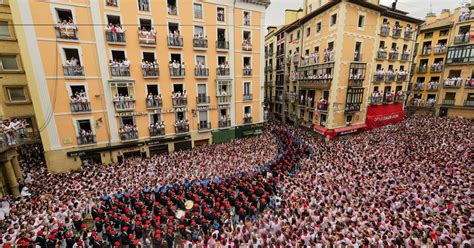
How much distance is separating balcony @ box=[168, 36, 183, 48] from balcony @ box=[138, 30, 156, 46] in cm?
152

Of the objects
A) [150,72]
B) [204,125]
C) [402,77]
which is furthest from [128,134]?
[402,77]

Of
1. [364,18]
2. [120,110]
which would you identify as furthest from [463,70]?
[120,110]

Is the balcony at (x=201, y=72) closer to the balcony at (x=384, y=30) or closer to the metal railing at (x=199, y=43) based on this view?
the metal railing at (x=199, y=43)

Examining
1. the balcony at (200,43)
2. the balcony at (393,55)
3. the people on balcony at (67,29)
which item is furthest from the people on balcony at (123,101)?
the balcony at (393,55)

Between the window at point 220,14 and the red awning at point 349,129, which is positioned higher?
the window at point 220,14

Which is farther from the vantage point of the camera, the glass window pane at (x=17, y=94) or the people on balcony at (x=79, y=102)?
the glass window pane at (x=17, y=94)

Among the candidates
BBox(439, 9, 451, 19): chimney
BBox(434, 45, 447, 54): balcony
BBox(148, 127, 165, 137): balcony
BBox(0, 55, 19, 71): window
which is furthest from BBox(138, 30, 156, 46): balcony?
BBox(439, 9, 451, 19): chimney

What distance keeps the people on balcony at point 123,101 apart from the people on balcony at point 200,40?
8.89 m

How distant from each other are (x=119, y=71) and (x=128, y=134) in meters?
6.15

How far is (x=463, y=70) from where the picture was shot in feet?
91.8

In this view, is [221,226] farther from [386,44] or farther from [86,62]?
[386,44]

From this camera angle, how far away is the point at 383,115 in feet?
91.7

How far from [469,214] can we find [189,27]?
81.8ft

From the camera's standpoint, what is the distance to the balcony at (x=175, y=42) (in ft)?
65.6
